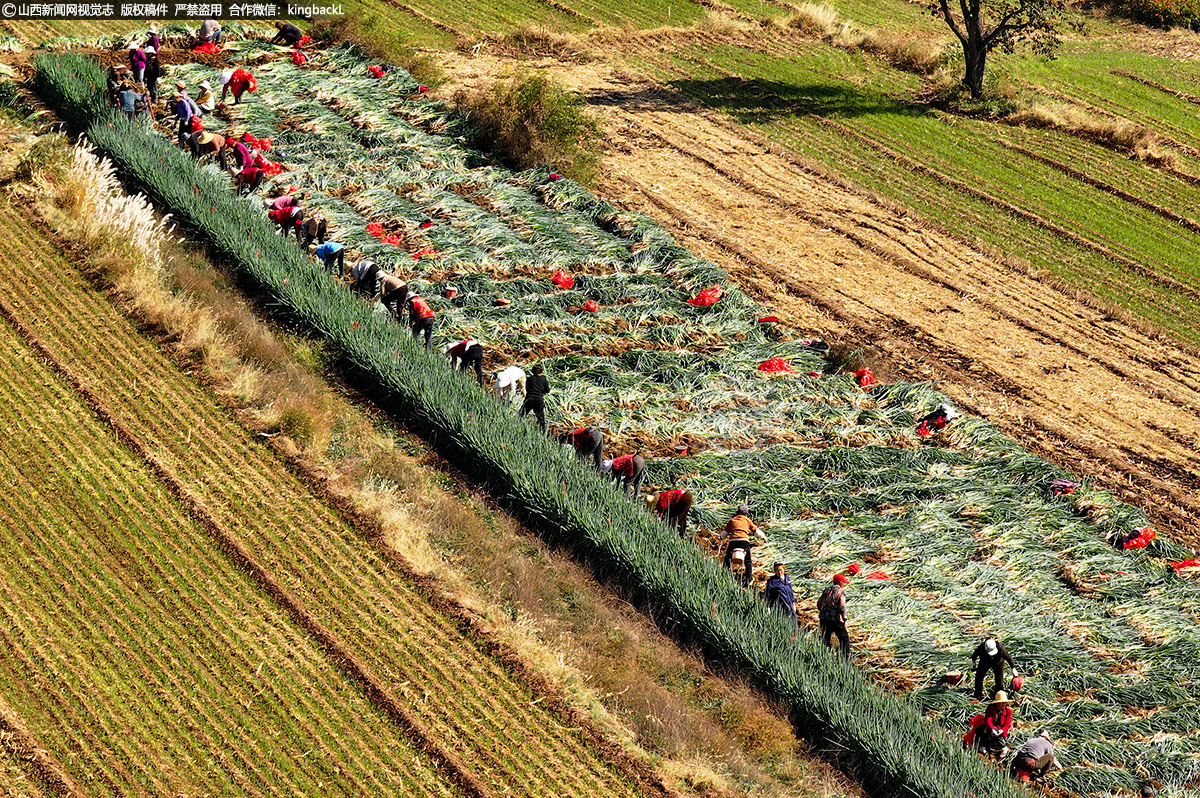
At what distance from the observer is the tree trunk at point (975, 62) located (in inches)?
1310

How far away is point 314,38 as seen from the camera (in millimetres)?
32281

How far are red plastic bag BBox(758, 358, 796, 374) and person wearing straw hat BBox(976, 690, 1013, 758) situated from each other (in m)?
8.34

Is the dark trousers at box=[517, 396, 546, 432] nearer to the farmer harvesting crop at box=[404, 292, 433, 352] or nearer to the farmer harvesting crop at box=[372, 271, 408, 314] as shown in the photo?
the farmer harvesting crop at box=[404, 292, 433, 352]

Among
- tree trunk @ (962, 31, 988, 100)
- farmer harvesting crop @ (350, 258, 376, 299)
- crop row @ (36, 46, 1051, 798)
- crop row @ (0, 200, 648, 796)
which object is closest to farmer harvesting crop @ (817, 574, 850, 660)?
crop row @ (36, 46, 1051, 798)

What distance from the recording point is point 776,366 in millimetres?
21266

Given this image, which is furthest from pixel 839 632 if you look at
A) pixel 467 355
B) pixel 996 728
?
pixel 467 355

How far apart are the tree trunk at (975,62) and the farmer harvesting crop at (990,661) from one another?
23.1 m

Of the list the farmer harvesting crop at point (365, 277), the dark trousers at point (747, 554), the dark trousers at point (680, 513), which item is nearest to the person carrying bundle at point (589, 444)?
the dark trousers at point (680, 513)

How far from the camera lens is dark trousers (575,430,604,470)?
57.4 feet

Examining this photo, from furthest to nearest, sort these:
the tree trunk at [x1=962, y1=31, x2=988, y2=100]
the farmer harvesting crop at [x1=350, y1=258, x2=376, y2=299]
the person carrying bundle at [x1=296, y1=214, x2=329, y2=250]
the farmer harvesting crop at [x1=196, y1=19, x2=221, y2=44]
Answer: the tree trunk at [x1=962, y1=31, x2=988, y2=100], the farmer harvesting crop at [x1=196, y1=19, x2=221, y2=44], the person carrying bundle at [x1=296, y1=214, x2=329, y2=250], the farmer harvesting crop at [x1=350, y1=258, x2=376, y2=299]

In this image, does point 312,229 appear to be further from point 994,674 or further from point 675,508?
point 994,674

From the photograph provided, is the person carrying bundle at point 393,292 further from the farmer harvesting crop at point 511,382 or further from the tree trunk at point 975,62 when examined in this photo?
the tree trunk at point 975,62

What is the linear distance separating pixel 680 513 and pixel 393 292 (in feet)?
21.9

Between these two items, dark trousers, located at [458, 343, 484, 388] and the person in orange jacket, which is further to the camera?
dark trousers, located at [458, 343, 484, 388]
